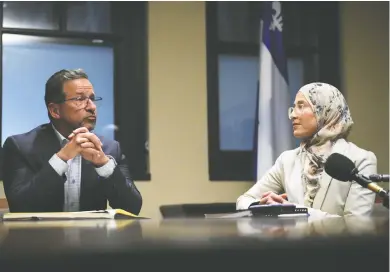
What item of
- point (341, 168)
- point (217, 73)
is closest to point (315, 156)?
point (341, 168)

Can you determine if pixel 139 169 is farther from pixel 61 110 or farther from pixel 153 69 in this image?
pixel 61 110

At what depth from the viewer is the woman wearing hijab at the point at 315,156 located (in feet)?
6.16

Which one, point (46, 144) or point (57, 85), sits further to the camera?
point (57, 85)

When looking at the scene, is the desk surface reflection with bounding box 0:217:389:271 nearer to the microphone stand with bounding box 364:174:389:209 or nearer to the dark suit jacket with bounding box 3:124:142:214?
the microphone stand with bounding box 364:174:389:209

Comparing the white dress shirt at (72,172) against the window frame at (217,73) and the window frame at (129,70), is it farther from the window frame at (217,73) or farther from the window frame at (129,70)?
the window frame at (217,73)

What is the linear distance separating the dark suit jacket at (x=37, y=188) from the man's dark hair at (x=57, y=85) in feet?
0.42

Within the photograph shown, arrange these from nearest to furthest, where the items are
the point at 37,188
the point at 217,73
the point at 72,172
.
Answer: the point at 37,188 < the point at 72,172 < the point at 217,73

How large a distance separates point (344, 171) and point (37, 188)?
1.21m

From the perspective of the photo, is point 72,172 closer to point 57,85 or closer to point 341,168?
point 57,85

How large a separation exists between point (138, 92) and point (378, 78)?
1.63m

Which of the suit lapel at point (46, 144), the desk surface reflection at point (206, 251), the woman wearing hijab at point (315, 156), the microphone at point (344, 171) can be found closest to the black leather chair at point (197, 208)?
the woman wearing hijab at point (315, 156)

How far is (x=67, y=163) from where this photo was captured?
173cm

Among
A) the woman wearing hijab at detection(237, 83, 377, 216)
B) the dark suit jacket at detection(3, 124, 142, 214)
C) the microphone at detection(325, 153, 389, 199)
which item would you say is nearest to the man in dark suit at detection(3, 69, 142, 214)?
the dark suit jacket at detection(3, 124, 142, 214)

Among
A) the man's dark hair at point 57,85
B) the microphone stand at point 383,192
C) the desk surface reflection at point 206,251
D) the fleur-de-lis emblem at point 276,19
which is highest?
the fleur-de-lis emblem at point 276,19
